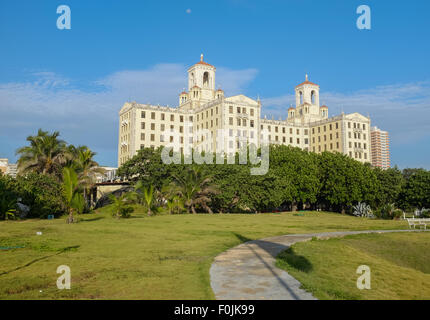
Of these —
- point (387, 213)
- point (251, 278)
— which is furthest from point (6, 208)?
point (387, 213)

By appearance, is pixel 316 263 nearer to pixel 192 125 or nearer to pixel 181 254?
pixel 181 254

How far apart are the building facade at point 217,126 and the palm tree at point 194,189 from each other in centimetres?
3183

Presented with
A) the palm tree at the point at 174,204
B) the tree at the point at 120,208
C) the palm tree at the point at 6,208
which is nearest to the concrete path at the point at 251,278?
the tree at the point at 120,208

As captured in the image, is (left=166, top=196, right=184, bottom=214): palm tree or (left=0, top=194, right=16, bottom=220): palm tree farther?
(left=166, top=196, right=184, bottom=214): palm tree

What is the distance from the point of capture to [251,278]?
8.92m

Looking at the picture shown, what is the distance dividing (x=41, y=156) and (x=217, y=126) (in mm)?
41996

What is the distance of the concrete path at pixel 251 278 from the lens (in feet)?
24.4

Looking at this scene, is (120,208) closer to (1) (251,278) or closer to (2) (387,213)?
(1) (251,278)

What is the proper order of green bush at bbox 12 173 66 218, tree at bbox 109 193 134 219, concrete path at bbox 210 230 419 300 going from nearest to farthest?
concrete path at bbox 210 230 419 300
tree at bbox 109 193 134 219
green bush at bbox 12 173 66 218

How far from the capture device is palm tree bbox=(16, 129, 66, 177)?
42.3 m

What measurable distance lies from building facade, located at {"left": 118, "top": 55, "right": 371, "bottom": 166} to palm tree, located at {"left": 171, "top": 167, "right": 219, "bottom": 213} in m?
31.8

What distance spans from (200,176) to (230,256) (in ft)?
85.4

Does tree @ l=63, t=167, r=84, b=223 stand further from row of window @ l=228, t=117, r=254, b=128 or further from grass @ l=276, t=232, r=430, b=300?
row of window @ l=228, t=117, r=254, b=128

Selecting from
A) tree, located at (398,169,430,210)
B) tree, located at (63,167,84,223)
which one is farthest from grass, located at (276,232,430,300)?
tree, located at (398,169,430,210)
